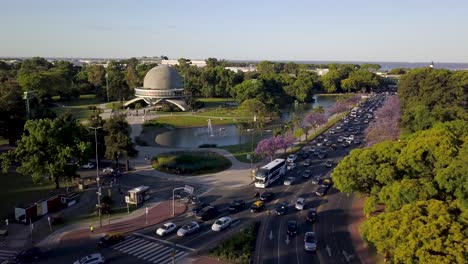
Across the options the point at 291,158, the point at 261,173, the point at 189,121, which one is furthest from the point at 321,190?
the point at 189,121

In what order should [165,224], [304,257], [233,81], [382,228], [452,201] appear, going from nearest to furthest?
1. [382,228]
2. [452,201]
3. [304,257]
4. [165,224]
5. [233,81]

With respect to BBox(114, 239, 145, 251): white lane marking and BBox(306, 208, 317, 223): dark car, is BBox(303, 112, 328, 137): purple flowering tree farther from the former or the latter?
BBox(114, 239, 145, 251): white lane marking

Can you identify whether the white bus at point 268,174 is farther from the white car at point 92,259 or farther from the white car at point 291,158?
the white car at point 92,259

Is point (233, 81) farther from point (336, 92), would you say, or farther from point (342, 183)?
point (342, 183)

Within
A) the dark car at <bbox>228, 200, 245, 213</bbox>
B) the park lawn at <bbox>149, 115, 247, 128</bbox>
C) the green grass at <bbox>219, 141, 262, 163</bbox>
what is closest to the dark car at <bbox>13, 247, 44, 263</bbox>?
the dark car at <bbox>228, 200, 245, 213</bbox>

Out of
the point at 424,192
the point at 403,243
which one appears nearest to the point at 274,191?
the point at 424,192

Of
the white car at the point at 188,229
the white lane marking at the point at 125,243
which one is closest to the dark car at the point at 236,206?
the white car at the point at 188,229

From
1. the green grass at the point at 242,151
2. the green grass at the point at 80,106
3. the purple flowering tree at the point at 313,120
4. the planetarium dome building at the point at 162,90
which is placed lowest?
the green grass at the point at 242,151
